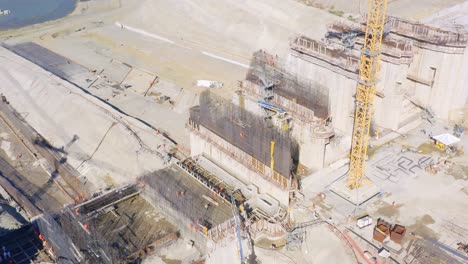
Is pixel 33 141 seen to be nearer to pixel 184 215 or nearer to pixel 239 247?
pixel 184 215

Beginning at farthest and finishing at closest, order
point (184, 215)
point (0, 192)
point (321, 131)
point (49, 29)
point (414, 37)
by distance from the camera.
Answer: point (49, 29)
point (0, 192)
point (414, 37)
point (321, 131)
point (184, 215)

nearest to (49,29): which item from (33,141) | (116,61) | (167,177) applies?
(116,61)

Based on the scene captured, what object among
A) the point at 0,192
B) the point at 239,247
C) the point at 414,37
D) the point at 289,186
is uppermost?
the point at 414,37

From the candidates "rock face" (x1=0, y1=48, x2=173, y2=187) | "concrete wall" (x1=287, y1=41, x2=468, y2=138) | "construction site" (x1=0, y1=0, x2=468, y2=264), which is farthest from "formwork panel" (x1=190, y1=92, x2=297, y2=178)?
"rock face" (x1=0, y1=48, x2=173, y2=187)

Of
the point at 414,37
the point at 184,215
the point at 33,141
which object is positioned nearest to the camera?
the point at 184,215

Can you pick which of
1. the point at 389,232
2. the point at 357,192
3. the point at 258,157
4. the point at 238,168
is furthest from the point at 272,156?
the point at 389,232

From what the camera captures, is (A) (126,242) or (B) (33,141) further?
(B) (33,141)

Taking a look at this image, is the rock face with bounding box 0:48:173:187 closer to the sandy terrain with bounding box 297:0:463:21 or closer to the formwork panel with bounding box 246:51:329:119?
the formwork panel with bounding box 246:51:329:119
